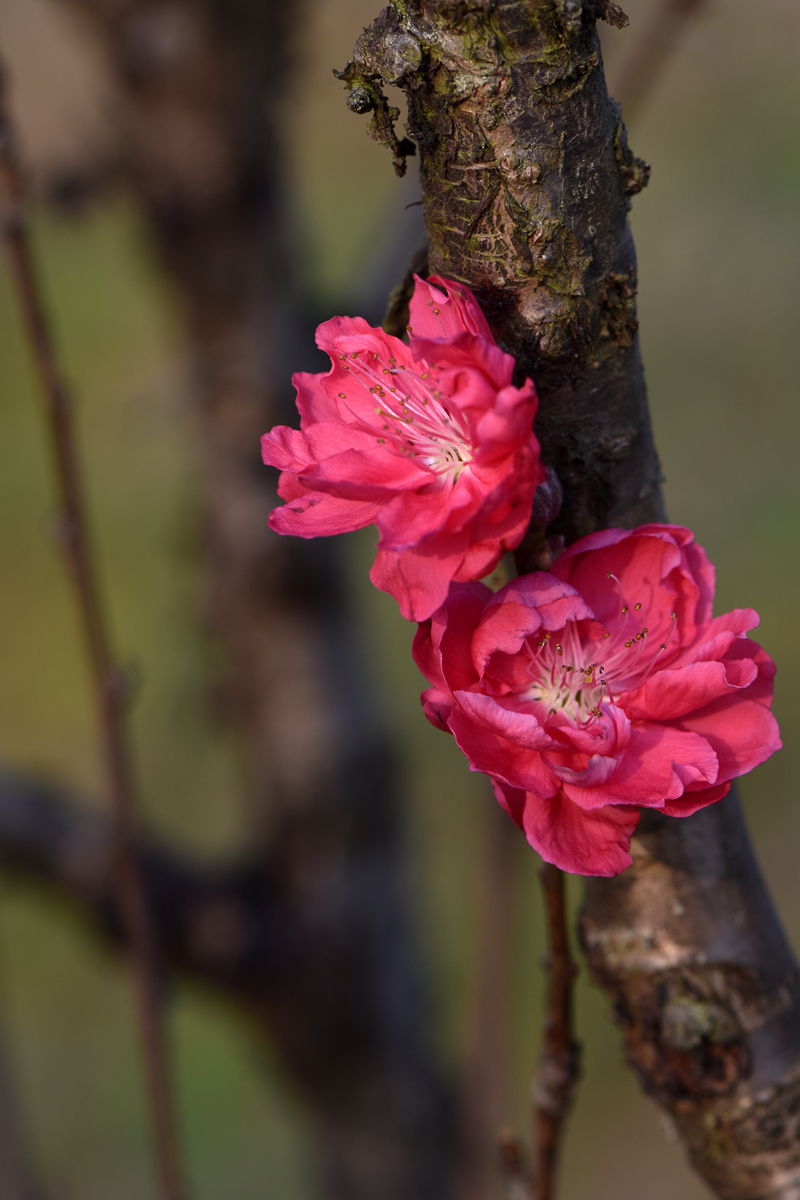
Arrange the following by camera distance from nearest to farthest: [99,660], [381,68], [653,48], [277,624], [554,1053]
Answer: [381,68] < [554,1053] < [99,660] < [653,48] < [277,624]

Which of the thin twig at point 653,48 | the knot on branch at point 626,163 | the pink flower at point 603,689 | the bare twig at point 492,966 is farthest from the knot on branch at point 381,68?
the bare twig at point 492,966

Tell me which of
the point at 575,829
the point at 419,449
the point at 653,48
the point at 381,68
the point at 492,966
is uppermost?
the point at 653,48

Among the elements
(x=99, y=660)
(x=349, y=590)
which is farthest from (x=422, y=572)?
(x=349, y=590)

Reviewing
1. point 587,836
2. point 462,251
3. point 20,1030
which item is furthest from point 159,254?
point 20,1030

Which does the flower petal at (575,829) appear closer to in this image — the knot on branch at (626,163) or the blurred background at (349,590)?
the knot on branch at (626,163)

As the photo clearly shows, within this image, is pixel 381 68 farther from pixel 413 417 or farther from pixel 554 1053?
pixel 554 1053

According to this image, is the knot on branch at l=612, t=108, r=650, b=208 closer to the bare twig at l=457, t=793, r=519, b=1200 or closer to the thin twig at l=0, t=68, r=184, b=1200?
the thin twig at l=0, t=68, r=184, b=1200
